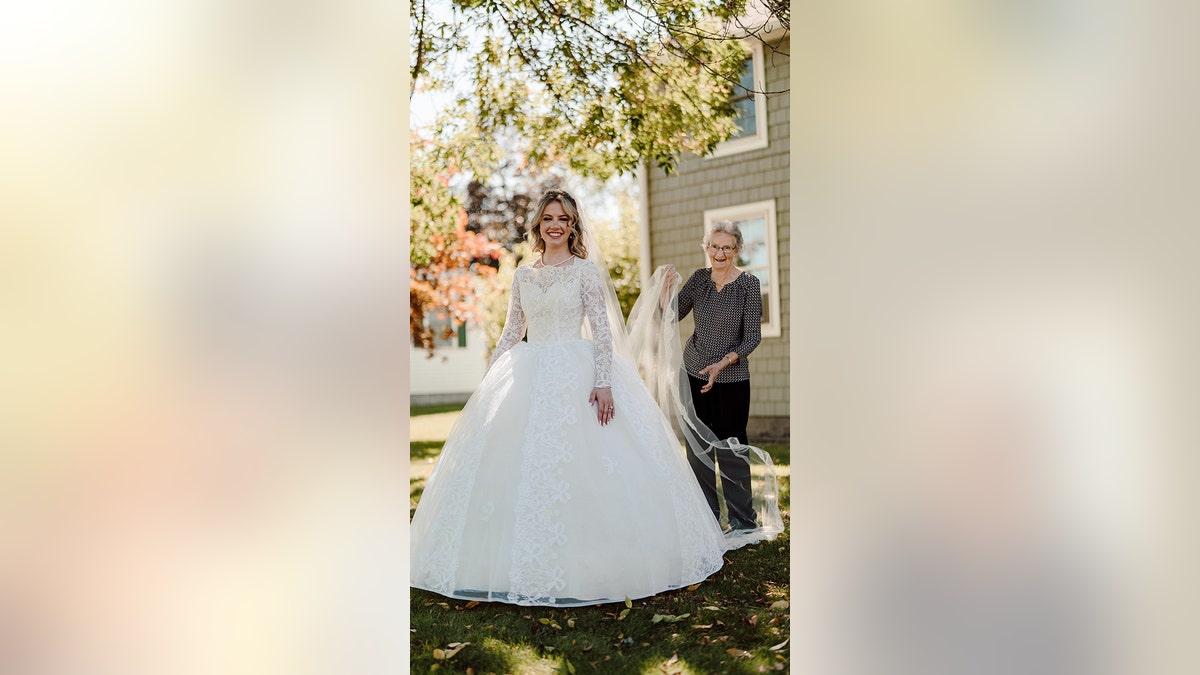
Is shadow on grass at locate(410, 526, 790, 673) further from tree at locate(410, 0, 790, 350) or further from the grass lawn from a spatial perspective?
tree at locate(410, 0, 790, 350)

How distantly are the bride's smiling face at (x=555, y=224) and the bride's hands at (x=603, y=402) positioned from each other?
2.45ft

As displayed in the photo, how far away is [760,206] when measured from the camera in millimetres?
9555

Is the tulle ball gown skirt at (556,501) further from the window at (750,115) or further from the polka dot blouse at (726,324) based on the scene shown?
the window at (750,115)

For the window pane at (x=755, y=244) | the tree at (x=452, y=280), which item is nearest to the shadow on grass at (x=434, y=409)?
the tree at (x=452, y=280)

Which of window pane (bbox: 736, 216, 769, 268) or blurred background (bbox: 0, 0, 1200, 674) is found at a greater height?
window pane (bbox: 736, 216, 769, 268)

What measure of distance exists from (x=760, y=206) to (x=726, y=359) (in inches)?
207

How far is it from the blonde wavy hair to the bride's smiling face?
14 millimetres

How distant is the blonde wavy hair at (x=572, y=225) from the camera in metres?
4.02

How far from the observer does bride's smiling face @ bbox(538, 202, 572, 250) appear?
3990 mm
